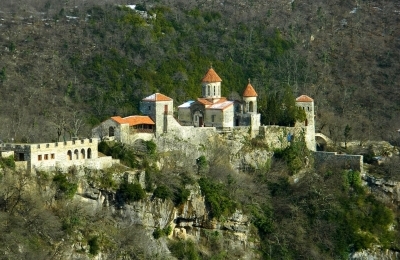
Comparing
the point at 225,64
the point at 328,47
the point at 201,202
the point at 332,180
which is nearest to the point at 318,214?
the point at 332,180

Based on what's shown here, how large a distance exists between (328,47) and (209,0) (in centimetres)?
1289

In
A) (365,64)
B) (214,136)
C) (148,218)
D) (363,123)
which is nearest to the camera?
(148,218)

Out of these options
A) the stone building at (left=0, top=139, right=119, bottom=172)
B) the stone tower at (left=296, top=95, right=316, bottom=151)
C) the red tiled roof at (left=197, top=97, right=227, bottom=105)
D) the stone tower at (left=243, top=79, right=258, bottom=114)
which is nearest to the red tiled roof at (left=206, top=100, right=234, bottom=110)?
the red tiled roof at (left=197, top=97, right=227, bottom=105)

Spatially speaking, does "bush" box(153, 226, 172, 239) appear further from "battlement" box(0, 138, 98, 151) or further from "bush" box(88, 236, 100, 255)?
"battlement" box(0, 138, 98, 151)

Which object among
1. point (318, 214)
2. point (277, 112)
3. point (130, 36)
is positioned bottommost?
point (318, 214)

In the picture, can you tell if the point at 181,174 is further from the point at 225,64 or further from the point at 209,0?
the point at 209,0

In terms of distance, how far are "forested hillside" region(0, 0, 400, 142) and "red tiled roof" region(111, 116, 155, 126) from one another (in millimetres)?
13714

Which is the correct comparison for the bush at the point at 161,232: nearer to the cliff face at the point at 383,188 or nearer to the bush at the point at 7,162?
the bush at the point at 7,162

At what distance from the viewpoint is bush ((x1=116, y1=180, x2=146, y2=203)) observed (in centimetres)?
8200

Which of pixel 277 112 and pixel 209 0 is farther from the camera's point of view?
pixel 209 0

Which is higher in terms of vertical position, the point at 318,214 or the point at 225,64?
the point at 225,64

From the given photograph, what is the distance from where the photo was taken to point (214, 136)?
3556 inches

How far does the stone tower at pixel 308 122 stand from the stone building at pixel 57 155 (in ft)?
54.7

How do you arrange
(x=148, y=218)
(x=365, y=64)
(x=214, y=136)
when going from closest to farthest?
(x=148, y=218) → (x=214, y=136) → (x=365, y=64)
